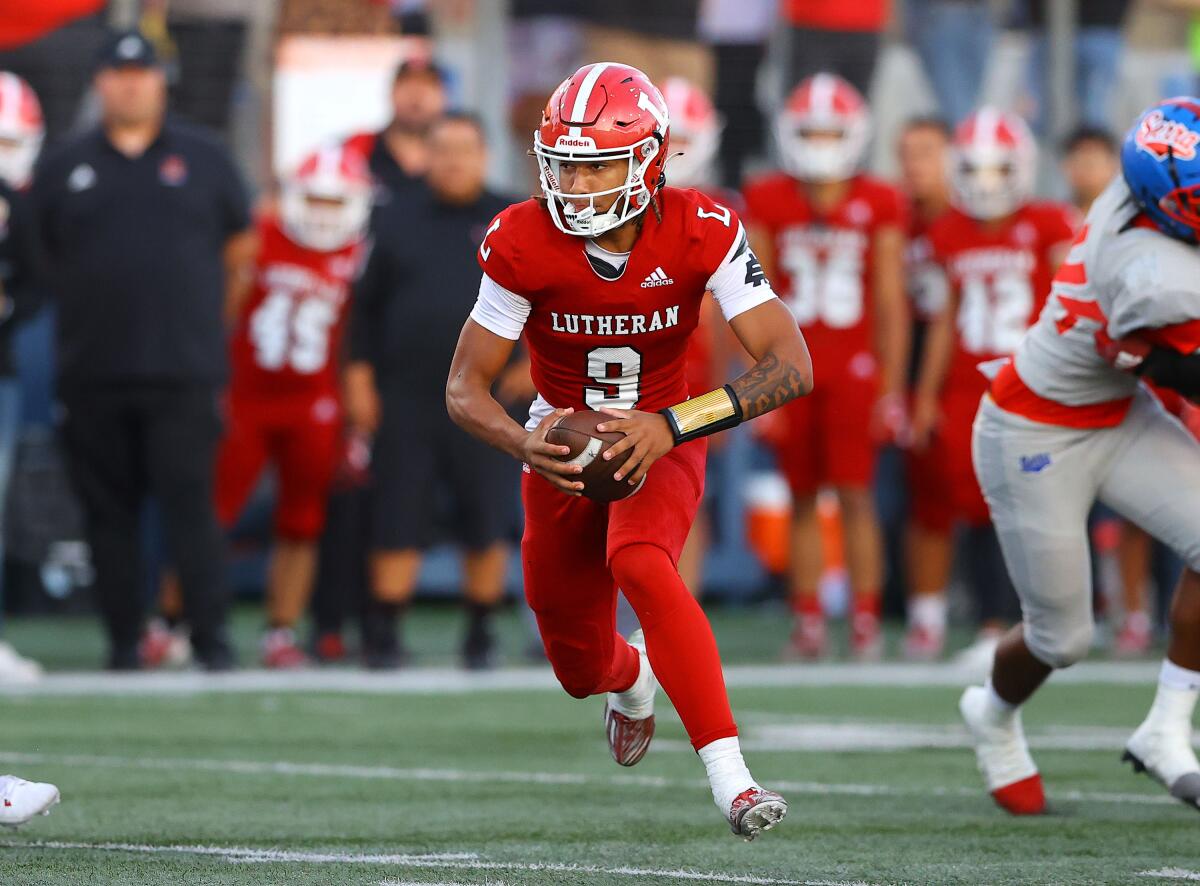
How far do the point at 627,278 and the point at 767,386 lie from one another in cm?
39

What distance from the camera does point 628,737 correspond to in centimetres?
555

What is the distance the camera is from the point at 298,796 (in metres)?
5.71

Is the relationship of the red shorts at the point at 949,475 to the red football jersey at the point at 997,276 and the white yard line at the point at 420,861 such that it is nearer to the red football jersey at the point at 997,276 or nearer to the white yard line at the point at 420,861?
the red football jersey at the point at 997,276

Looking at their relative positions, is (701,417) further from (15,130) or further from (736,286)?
(15,130)

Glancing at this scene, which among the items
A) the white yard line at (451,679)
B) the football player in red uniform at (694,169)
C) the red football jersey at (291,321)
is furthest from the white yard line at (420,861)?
the red football jersey at (291,321)

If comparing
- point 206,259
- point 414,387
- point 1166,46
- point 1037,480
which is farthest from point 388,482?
point 1166,46

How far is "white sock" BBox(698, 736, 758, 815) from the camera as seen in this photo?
4512 mm

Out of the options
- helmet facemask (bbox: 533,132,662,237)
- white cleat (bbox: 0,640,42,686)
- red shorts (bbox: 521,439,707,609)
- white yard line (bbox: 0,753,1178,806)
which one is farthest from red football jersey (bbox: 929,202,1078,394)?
helmet facemask (bbox: 533,132,662,237)

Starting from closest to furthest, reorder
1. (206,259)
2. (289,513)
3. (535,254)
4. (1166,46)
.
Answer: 1. (535,254)
2. (206,259)
3. (289,513)
4. (1166,46)

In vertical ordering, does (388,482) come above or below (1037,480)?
below

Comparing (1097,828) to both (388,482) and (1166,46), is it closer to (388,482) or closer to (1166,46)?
(388,482)

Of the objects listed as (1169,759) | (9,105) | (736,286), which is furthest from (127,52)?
(1169,759)

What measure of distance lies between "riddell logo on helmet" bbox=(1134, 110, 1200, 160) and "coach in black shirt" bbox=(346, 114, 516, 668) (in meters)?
4.35

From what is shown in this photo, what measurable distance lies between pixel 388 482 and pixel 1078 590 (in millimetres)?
4310
